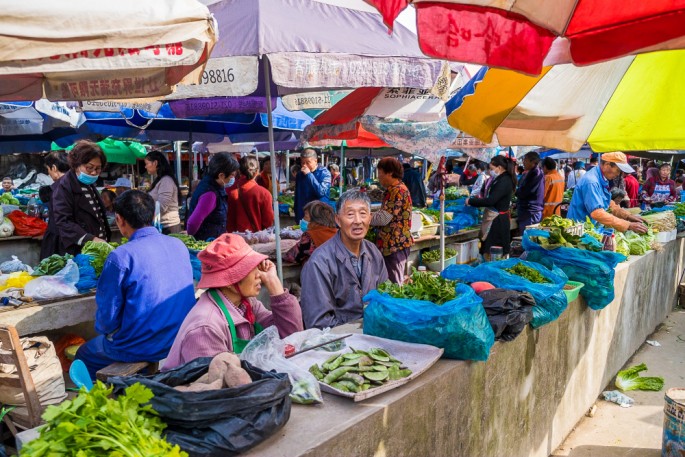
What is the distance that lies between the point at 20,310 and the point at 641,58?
209 inches

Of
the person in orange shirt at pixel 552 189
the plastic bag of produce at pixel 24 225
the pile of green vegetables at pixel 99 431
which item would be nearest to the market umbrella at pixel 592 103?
the pile of green vegetables at pixel 99 431

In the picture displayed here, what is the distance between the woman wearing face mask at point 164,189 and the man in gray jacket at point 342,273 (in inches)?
160

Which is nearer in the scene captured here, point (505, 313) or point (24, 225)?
point (505, 313)

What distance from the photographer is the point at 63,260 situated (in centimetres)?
491

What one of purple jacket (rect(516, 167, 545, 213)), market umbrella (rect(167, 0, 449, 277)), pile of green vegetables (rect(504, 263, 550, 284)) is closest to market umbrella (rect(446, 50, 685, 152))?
market umbrella (rect(167, 0, 449, 277))

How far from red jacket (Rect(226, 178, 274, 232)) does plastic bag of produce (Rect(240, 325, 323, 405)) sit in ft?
16.9

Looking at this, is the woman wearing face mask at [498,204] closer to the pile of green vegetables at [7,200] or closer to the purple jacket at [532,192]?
the purple jacket at [532,192]

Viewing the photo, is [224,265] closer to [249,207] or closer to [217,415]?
[217,415]

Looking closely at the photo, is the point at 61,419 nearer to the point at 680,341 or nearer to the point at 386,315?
the point at 386,315

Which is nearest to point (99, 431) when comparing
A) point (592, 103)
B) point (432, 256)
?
point (592, 103)

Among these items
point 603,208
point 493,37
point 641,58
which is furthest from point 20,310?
point 603,208

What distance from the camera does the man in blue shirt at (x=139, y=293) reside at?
366 centimetres

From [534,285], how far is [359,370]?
1.98 m

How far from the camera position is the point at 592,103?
526 cm
